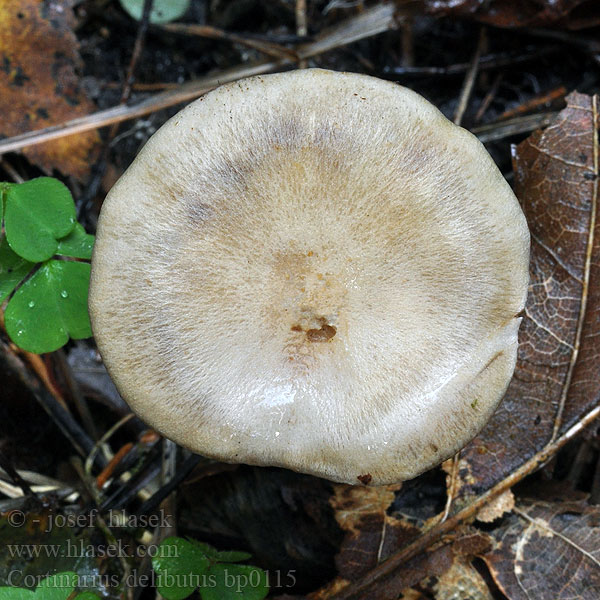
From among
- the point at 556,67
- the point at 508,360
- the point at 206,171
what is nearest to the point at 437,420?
the point at 508,360

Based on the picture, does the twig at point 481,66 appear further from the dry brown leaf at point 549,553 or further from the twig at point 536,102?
the dry brown leaf at point 549,553

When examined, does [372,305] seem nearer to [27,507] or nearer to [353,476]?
[353,476]

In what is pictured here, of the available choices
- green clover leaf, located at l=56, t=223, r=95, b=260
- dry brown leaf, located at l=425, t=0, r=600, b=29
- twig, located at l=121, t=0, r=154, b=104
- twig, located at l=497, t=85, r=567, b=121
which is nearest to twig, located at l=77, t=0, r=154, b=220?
twig, located at l=121, t=0, r=154, b=104

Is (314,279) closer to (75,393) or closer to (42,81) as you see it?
(75,393)

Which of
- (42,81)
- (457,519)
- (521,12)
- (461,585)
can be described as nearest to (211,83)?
(42,81)

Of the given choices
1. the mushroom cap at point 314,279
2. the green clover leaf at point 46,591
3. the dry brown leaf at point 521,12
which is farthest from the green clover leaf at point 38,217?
the dry brown leaf at point 521,12
